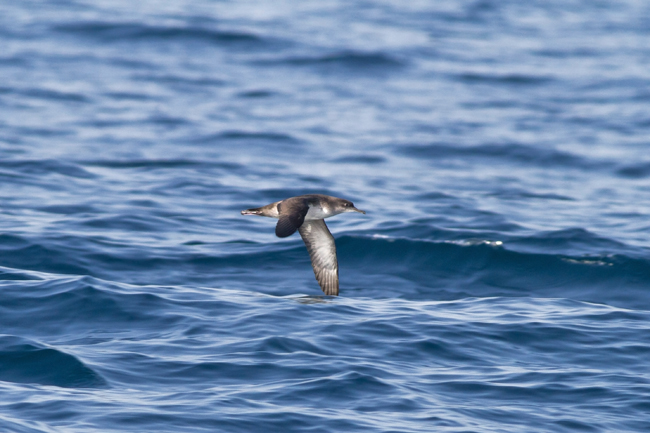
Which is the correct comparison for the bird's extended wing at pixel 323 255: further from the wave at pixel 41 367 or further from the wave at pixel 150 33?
the wave at pixel 150 33

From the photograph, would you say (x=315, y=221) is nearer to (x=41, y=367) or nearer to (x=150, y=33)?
(x=41, y=367)

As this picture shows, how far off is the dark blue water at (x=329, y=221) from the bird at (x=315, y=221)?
1.18 feet

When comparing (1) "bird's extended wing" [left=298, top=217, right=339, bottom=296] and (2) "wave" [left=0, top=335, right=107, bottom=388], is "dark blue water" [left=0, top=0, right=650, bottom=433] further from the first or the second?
(1) "bird's extended wing" [left=298, top=217, right=339, bottom=296]

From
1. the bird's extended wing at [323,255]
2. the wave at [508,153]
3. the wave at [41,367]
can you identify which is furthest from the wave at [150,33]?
the wave at [41,367]

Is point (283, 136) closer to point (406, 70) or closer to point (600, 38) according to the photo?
point (406, 70)

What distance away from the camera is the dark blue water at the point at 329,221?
24.5 ft

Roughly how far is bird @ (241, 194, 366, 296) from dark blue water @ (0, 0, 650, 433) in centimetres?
36

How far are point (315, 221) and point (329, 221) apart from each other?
4.38 metres

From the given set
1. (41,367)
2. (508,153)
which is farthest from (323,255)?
(508,153)

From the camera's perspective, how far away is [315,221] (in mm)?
10469

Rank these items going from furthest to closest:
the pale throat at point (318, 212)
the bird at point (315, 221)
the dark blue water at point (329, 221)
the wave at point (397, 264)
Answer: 1. the wave at point (397, 264)
2. the pale throat at point (318, 212)
3. the bird at point (315, 221)
4. the dark blue water at point (329, 221)

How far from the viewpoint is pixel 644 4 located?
1499 inches

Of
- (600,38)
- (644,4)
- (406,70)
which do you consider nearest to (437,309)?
(406,70)

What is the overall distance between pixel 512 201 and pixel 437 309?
21.2ft
